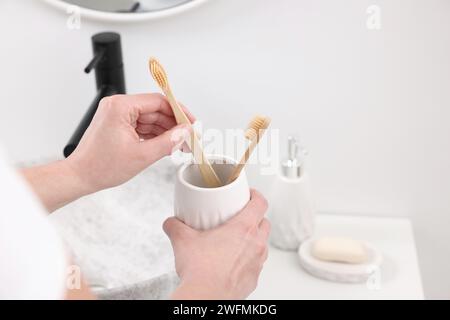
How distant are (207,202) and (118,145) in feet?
0.40

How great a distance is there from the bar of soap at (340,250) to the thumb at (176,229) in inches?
13.5

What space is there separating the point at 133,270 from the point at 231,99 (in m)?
0.31

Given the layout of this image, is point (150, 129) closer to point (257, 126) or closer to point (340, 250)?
point (257, 126)

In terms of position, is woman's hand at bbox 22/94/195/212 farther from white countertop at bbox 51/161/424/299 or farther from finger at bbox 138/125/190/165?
white countertop at bbox 51/161/424/299

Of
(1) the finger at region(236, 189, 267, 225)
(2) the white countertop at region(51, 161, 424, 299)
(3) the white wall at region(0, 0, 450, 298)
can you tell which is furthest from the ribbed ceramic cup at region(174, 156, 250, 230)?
(3) the white wall at region(0, 0, 450, 298)

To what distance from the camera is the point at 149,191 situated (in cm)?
105

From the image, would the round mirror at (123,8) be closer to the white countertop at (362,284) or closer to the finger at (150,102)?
the finger at (150,102)

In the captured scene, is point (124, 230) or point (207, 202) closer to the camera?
point (207, 202)

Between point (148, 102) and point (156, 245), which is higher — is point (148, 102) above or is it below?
above

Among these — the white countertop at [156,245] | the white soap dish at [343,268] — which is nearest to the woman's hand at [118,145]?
the white countertop at [156,245]

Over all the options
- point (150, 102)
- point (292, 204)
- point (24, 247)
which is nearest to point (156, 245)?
point (292, 204)

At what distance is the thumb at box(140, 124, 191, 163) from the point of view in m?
0.69

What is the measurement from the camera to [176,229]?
27.4 inches
